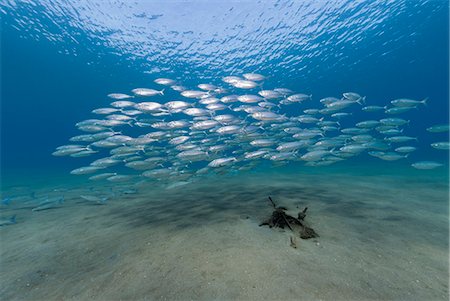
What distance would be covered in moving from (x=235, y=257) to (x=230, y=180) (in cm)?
1185

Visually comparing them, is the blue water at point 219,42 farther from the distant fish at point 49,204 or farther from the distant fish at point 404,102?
the distant fish at point 49,204

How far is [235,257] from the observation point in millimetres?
3230

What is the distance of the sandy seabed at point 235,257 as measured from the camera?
263 centimetres

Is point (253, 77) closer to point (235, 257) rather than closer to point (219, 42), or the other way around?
point (235, 257)

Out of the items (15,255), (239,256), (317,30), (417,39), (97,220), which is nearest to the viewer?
(239,256)

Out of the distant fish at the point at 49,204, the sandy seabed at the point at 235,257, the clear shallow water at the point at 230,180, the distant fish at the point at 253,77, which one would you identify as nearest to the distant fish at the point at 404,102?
the clear shallow water at the point at 230,180

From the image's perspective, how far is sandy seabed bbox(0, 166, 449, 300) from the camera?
2627 mm

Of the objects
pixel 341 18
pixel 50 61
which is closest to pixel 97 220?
pixel 341 18

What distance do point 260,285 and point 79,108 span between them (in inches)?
3775

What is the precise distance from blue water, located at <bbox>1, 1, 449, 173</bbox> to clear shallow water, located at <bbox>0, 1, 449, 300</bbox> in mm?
211

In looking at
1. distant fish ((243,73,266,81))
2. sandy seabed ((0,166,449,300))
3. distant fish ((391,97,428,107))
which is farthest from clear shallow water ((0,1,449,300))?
distant fish ((243,73,266,81))

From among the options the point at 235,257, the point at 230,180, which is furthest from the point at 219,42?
the point at 235,257

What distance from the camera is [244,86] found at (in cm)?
966

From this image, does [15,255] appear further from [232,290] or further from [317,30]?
[317,30]
